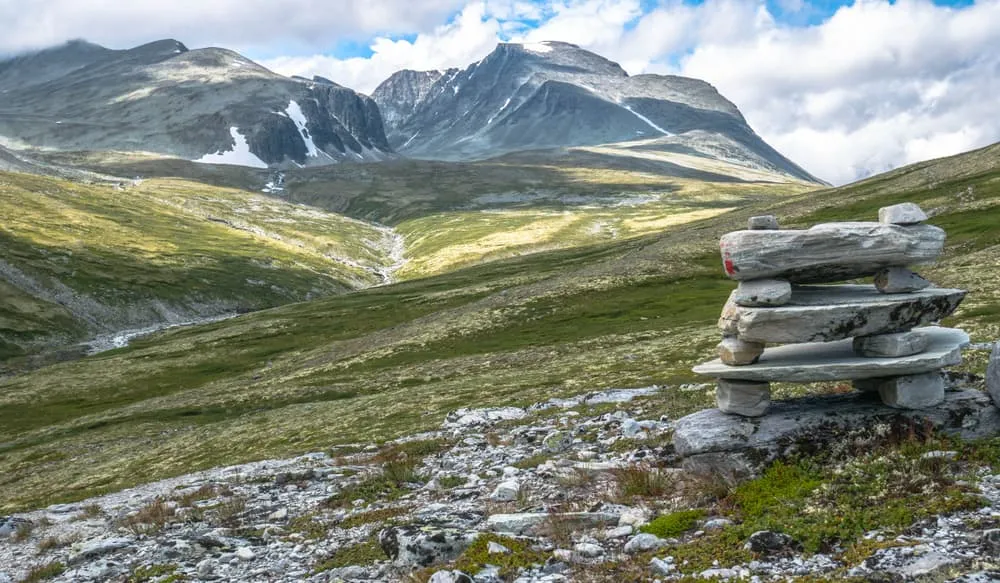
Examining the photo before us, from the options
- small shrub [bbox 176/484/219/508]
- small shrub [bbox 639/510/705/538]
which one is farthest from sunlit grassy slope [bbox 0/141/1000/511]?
small shrub [bbox 639/510/705/538]

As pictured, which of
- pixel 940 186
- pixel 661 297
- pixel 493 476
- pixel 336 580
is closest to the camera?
pixel 336 580

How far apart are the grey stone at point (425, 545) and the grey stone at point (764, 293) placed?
36.5ft

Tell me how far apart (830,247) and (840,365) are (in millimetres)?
3796

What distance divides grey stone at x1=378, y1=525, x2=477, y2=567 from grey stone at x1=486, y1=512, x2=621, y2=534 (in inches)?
36.5

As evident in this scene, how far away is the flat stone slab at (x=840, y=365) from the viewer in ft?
60.3

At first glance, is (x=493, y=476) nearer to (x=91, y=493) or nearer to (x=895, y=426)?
(x=895, y=426)

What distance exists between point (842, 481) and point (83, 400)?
308 ft

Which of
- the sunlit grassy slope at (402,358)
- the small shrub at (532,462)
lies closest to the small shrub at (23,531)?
the sunlit grassy slope at (402,358)

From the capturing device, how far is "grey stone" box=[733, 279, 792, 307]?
20.1m

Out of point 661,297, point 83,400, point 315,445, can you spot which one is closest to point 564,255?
point 661,297

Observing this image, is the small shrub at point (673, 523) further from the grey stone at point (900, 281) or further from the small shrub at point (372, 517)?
the grey stone at point (900, 281)

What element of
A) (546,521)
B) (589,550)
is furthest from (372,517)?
(589,550)

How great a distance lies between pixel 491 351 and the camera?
75438 millimetres

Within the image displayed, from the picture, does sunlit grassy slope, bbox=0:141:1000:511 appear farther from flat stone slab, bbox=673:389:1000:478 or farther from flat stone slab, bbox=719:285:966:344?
flat stone slab, bbox=719:285:966:344
